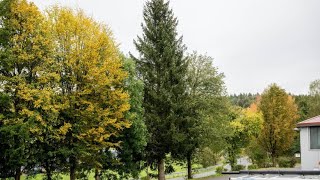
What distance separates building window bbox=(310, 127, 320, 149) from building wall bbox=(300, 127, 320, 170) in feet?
0.71

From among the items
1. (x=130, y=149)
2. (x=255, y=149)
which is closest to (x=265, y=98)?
(x=255, y=149)

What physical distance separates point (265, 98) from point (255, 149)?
892 cm

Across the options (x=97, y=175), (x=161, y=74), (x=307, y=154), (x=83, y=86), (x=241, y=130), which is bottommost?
(x=97, y=175)

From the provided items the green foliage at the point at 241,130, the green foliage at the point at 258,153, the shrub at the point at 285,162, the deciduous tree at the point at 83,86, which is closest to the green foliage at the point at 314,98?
the green foliage at the point at 241,130

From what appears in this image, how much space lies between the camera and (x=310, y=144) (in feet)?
92.0

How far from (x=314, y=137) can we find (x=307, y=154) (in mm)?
1306

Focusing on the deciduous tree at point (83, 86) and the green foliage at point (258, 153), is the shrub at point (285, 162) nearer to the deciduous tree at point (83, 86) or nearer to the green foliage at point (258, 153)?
the green foliage at point (258, 153)

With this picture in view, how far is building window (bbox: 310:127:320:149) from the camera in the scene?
27812 millimetres

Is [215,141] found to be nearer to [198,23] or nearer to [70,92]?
[198,23]

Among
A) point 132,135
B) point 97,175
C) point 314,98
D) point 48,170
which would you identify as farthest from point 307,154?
point 314,98

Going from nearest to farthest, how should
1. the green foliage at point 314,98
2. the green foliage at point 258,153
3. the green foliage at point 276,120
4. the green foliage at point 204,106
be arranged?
the green foliage at point 204,106 → the green foliage at point 276,120 → the green foliage at point 258,153 → the green foliage at point 314,98

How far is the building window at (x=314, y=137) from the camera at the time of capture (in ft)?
91.2

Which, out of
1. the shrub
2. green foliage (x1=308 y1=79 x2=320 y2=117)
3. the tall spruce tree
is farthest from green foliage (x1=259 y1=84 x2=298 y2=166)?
green foliage (x1=308 y1=79 x2=320 y2=117)

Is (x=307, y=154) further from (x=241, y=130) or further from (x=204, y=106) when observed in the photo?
(x=241, y=130)
